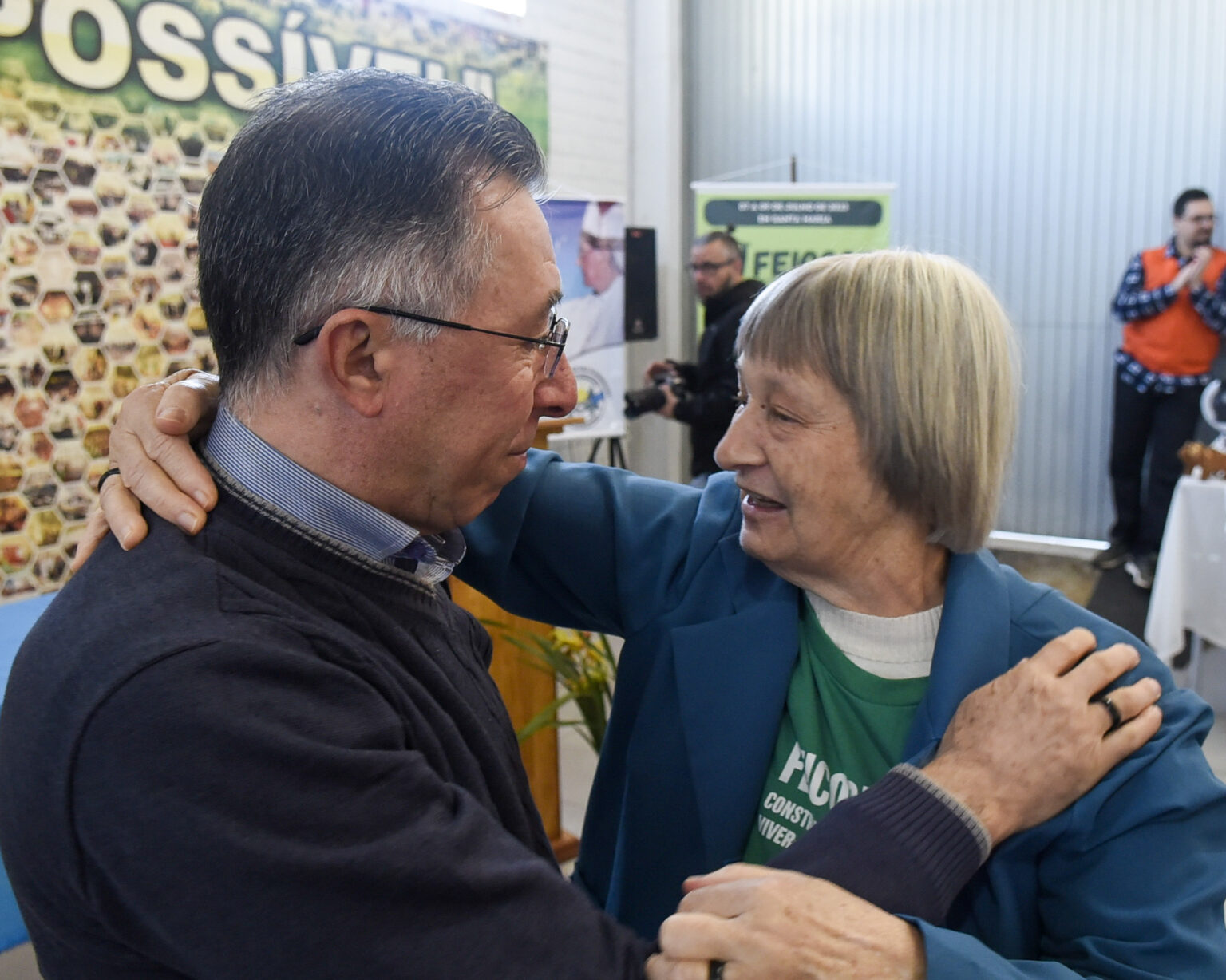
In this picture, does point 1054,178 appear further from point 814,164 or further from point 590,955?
point 590,955

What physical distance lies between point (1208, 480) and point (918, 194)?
10.0ft

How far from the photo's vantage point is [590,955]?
71cm

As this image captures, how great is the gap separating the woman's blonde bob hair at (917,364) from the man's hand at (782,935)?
18.2 inches

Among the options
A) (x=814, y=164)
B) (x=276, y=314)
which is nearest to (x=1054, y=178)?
(x=814, y=164)

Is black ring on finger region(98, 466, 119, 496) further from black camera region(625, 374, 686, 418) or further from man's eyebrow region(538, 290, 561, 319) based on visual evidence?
black camera region(625, 374, 686, 418)

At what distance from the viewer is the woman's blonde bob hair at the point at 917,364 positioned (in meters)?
1.10

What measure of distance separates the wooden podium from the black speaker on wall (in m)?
3.48

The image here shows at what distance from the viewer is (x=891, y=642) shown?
1154mm

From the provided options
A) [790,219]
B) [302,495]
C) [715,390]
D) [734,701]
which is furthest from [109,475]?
[790,219]

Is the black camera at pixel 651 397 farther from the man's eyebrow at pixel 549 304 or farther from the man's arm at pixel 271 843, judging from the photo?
the man's arm at pixel 271 843

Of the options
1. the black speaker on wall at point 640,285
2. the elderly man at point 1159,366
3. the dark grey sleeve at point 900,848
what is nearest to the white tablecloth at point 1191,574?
the elderly man at point 1159,366

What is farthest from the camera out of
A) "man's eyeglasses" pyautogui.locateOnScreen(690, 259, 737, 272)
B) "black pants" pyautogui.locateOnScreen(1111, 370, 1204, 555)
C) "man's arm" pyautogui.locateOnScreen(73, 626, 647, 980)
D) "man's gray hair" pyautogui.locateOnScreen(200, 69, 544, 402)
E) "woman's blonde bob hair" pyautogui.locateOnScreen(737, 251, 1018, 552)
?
"black pants" pyautogui.locateOnScreen(1111, 370, 1204, 555)

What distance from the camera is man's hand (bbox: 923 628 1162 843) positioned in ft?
3.08

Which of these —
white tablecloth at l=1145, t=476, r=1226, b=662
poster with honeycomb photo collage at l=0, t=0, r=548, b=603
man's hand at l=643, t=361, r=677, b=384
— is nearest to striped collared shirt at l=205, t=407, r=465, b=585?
poster with honeycomb photo collage at l=0, t=0, r=548, b=603
